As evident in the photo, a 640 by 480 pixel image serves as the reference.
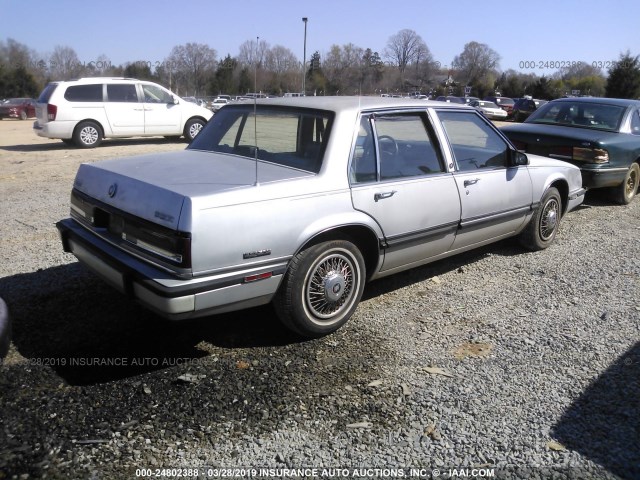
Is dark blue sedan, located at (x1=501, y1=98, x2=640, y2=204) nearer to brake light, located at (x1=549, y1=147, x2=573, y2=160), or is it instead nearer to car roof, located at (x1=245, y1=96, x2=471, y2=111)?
brake light, located at (x1=549, y1=147, x2=573, y2=160)

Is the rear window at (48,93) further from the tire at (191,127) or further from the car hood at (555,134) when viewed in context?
the car hood at (555,134)

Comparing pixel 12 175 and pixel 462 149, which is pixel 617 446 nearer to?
pixel 462 149

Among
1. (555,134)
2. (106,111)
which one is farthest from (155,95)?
(555,134)

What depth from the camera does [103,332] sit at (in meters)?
3.85

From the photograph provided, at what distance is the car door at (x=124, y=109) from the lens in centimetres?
1422

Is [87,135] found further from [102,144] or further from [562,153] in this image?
[562,153]

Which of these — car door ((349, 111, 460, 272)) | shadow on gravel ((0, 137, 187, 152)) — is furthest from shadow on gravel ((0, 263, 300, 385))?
shadow on gravel ((0, 137, 187, 152))

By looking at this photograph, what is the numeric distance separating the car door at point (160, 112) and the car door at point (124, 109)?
0.19 m

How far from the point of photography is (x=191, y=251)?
3.10m

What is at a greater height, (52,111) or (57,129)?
(52,111)

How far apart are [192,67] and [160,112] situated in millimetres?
21536

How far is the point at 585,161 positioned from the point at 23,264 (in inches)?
278

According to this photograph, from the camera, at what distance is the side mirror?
17.2 feet

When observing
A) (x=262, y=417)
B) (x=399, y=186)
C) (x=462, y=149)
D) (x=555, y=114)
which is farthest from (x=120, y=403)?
(x=555, y=114)
